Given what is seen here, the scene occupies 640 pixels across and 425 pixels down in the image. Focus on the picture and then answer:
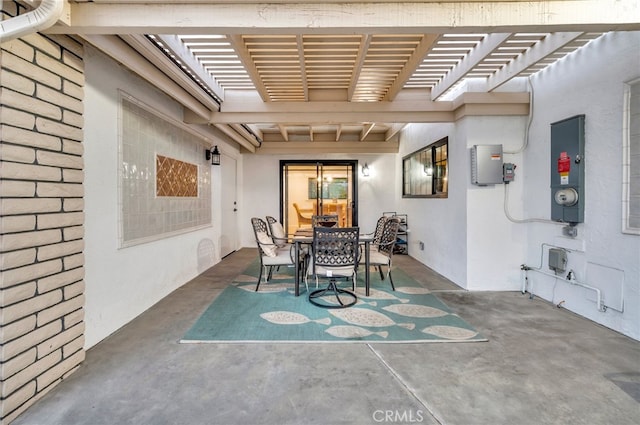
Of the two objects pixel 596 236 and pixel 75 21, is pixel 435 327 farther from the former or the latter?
pixel 75 21

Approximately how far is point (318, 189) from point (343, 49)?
500 centimetres

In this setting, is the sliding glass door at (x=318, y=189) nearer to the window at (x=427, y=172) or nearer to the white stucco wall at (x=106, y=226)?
the window at (x=427, y=172)

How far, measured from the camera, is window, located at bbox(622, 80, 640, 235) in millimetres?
2467

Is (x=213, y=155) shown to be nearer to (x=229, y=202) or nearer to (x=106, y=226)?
(x=229, y=202)

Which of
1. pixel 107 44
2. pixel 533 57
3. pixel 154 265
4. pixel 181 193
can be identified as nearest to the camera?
pixel 107 44

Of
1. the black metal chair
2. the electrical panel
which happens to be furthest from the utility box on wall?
the black metal chair

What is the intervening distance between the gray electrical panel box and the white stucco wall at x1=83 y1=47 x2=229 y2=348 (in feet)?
13.3

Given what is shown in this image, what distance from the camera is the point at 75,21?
5.94 ft

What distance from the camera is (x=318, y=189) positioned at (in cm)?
775

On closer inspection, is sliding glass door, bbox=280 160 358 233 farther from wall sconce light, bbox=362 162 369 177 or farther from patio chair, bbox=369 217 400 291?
patio chair, bbox=369 217 400 291

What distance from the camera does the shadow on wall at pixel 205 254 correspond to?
4.79 meters

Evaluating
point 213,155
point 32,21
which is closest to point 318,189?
point 213,155

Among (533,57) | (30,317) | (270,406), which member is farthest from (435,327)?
(30,317)

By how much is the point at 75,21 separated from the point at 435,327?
3628mm
